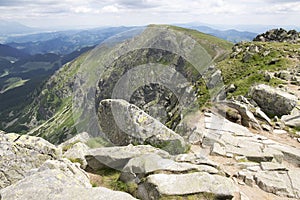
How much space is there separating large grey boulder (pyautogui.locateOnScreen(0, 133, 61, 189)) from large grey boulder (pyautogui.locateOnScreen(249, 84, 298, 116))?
887 inches

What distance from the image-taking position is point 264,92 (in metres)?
28.2

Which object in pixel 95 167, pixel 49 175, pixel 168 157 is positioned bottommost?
pixel 95 167

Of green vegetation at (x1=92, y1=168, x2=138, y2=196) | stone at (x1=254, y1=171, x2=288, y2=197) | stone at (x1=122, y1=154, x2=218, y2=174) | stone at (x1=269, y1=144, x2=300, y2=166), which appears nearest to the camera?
green vegetation at (x1=92, y1=168, x2=138, y2=196)

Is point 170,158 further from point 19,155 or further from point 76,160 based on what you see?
point 19,155

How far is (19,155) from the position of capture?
1259cm

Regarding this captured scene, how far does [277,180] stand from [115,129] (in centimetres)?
1157

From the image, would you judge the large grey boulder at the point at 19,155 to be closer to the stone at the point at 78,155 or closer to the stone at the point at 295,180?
the stone at the point at 78,155

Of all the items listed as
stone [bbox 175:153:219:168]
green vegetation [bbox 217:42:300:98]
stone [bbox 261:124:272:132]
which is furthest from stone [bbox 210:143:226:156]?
green vegetation [bbox 217:42:300:98]

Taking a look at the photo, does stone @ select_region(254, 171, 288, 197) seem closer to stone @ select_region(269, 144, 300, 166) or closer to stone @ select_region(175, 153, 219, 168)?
stone @ select_region(175, 153, 219, 168)

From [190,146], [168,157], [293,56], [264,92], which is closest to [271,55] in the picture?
[293,56]

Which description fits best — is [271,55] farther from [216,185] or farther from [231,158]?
[216,185]

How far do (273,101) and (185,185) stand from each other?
68.5ft

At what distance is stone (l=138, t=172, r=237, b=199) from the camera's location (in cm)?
1021

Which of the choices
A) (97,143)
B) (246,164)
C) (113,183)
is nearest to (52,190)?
(113,183)
